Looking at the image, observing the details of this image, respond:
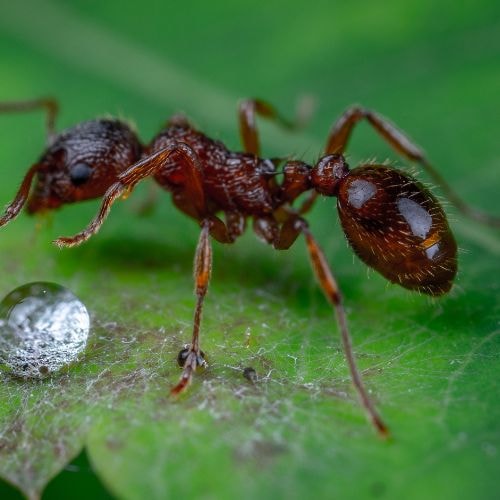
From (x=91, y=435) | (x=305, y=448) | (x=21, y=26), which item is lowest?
(x=91, y=435)

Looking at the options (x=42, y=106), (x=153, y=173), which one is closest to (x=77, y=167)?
(x=153, y=173)

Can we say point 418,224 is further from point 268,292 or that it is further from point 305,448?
point 305,448

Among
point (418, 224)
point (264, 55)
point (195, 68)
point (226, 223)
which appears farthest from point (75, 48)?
point (418, 224)

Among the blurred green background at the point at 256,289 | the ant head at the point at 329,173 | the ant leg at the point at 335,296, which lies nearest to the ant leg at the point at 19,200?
the blurred green background at the point at 256,289

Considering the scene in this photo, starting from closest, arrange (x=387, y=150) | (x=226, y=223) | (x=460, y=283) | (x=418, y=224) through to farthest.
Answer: (x=418, y=224) < (x=460, y=283) < (x=226, y=223) < (x=387, y=150)

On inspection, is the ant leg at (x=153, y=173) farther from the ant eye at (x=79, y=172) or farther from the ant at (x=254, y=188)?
the ant eye at (x=79, y=172)

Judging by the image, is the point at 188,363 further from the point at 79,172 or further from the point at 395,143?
the point at 395,143

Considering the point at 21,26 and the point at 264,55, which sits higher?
the point at 264,55
